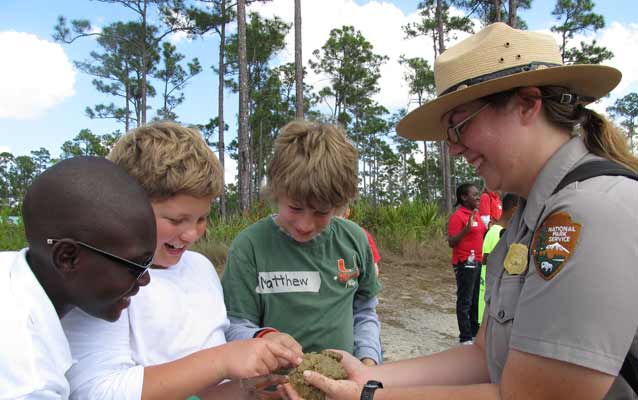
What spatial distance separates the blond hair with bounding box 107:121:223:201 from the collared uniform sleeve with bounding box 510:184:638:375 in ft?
4.15

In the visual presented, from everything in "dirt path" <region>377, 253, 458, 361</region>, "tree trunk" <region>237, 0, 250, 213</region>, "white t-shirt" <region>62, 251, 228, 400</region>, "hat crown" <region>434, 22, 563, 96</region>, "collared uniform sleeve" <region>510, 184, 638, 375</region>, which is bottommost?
"dirt path" <region>377, 253, 458, 361</region>

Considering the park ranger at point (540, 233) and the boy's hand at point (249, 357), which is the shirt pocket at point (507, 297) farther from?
the boy's hand at point (249, 357)

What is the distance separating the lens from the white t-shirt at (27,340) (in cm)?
102

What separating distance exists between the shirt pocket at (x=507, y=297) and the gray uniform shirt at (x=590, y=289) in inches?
2.4

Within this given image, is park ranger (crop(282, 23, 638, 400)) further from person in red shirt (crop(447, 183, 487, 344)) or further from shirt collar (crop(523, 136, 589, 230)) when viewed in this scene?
person in red shirt (crop(447, 183, 487, 344))

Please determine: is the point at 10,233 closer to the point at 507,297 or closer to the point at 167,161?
the point at 167,161

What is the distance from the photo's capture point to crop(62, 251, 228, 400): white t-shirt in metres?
1.36

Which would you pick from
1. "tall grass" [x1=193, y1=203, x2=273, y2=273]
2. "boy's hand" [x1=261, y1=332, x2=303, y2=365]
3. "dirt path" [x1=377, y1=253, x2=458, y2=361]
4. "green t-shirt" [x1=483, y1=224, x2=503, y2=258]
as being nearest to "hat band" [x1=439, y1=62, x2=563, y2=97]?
"boy's hand" [x1=261, y1=332, x2=303, y2=365]

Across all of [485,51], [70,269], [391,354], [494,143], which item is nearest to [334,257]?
[494,143]

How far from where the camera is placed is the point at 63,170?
1.25m

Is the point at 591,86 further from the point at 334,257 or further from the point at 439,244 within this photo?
the point at 439,244

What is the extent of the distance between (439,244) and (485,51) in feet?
41.9

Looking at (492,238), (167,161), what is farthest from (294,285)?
(492,238)

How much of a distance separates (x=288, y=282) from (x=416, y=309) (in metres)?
6.53
